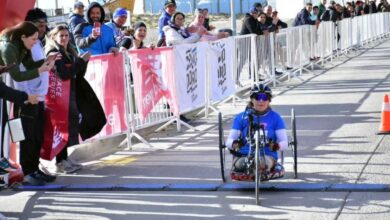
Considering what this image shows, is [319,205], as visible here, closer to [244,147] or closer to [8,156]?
[244,147]

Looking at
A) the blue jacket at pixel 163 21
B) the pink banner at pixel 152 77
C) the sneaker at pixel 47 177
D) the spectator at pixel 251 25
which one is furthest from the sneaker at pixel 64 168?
the spectator at pixel 251 25

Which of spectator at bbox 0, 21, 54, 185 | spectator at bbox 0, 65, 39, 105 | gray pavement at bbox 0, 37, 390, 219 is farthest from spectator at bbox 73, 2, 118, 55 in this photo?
spectator at bbox 0, 65, 39, 105

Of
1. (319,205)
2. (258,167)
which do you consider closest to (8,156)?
(258,167)

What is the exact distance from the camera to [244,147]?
6.74 meters

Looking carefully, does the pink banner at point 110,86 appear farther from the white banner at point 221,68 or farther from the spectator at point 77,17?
the white banner at point 221,68

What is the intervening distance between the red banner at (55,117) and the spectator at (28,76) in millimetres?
342

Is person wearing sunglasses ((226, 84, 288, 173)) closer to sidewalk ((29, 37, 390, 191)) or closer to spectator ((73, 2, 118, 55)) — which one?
sidewalk ((29, 37, 390, 191))

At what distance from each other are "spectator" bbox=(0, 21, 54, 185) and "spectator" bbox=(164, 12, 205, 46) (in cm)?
440

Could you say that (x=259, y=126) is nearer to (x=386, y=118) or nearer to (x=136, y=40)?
(x=386, y=118)

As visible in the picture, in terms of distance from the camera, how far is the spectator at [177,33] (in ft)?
37.9

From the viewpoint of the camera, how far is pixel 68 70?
7836 millimetres

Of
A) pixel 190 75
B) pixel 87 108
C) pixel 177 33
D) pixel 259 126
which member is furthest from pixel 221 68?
pixel 259 126

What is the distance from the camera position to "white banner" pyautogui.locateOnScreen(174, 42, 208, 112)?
10.8 m

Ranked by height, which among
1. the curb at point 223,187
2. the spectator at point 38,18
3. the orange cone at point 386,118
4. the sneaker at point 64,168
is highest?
the spectator at point 38,18
